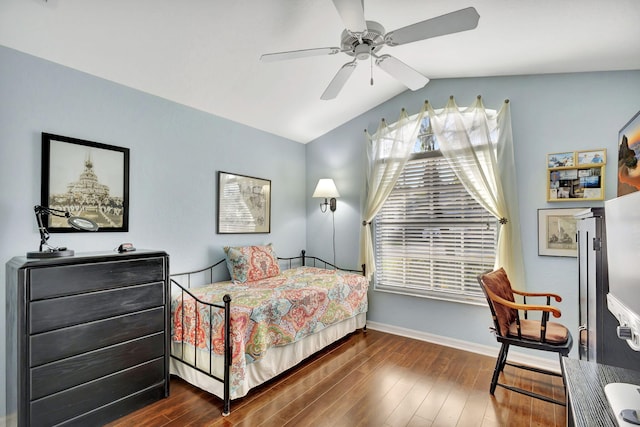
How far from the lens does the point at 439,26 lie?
1668 millimetres

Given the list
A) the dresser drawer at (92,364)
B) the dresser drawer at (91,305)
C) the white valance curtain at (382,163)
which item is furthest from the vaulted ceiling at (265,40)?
the dresser drawer at (92,364)

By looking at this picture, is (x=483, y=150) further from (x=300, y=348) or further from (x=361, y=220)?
(x=300, y=348)

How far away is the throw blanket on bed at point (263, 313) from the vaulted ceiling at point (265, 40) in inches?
73.8

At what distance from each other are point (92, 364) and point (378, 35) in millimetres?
2695

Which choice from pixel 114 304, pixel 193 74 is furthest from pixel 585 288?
pixel 193 74

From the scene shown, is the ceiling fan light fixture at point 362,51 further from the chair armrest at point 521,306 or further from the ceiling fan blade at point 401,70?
the chair armrest at point 521,306

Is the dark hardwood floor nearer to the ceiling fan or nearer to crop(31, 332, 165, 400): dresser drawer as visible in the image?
crop(31, 332, 165, 400): dresser drawer

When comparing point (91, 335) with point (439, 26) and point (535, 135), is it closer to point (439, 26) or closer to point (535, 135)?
point (439, 26)

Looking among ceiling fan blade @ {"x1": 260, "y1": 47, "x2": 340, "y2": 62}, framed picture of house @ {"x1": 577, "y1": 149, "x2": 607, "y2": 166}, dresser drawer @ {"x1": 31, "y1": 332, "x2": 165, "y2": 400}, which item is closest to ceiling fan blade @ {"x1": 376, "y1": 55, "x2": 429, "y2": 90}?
ceiling fan blade @ {"x1": 260, "y1": 47, "x2": 340, "y2": 62}

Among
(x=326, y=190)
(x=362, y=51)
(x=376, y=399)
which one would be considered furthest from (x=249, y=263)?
(x=362, y=51)

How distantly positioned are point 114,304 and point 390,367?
7.50 ft

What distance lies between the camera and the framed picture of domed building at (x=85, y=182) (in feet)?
7.22

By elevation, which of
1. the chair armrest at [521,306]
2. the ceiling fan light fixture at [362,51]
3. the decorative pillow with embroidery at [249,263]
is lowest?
the chair armrest at [521,306]

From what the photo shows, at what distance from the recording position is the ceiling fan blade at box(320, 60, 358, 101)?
2.15 m
